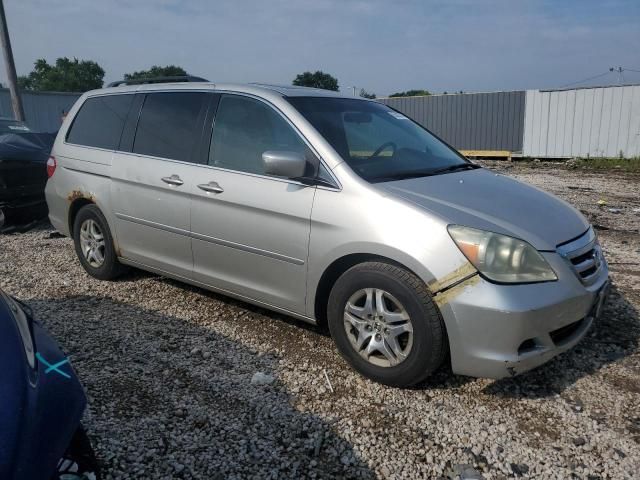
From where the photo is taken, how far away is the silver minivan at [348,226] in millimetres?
2844

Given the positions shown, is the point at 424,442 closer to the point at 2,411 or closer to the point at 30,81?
the point at 2,411

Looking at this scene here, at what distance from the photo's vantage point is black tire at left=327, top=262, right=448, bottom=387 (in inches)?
114

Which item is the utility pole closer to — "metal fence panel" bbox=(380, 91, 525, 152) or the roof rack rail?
the roof rack rail

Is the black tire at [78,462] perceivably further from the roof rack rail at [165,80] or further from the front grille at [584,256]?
the roof rack rail at [165,80]

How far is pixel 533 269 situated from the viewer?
9.34 feet

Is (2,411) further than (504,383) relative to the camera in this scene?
No

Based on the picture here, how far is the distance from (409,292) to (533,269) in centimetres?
67

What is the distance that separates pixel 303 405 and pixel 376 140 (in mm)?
1944

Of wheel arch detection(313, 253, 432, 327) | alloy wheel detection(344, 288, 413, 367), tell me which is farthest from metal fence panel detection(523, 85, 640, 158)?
alloy wheel detection(344, 288, 413, 367)

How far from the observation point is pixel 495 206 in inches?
126

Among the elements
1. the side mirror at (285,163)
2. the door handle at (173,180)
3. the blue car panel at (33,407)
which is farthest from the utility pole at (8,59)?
the blue car panel at (33,407)

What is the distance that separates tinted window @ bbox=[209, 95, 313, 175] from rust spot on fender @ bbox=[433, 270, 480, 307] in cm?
130

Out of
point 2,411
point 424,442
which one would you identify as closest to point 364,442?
point 424,442

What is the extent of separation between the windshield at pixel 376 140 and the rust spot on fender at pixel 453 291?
2.87 ft
